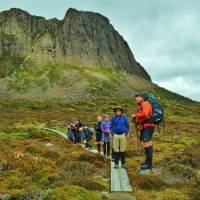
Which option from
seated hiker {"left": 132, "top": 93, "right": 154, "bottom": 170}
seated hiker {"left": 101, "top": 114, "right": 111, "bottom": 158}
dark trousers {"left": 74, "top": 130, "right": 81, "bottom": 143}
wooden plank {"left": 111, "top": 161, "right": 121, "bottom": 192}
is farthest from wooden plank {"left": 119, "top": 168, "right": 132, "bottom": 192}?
dark trousers {"left": 74, "top": 130, "right": 81, "bottom": 143}

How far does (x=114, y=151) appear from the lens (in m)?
15.3

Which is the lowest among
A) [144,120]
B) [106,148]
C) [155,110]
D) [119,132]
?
[106,148]

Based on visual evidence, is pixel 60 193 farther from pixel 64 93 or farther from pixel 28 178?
pixel 64 93

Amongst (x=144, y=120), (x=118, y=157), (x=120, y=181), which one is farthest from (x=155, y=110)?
(x=118, y=157)

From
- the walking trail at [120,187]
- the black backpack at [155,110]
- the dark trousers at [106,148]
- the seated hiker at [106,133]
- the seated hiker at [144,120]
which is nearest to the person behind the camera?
the walking trail at [120,187]

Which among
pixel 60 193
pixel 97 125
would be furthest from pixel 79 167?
pixel 97 125

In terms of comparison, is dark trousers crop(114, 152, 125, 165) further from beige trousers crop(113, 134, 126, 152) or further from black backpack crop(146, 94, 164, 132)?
black backpack crop(146, 94, 164, 132)

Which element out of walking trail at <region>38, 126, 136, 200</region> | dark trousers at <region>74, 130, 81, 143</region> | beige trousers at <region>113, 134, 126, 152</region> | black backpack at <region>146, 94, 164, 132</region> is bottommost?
walking trail at <region>38, 126, 136, 200</region>

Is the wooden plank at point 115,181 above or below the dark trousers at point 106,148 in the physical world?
below

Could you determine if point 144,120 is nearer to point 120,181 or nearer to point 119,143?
point 120,181

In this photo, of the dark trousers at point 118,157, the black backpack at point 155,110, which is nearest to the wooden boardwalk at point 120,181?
the dark trousers at point 118,157

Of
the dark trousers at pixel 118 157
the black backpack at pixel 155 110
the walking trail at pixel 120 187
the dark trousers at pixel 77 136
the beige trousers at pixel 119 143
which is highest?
the black backpack at pixel 155 110

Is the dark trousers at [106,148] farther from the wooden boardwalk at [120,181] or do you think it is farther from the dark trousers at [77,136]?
the dark trousers at [77,136]

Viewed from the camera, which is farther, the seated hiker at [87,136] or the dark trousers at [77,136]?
the dark trousers at [77,136]
